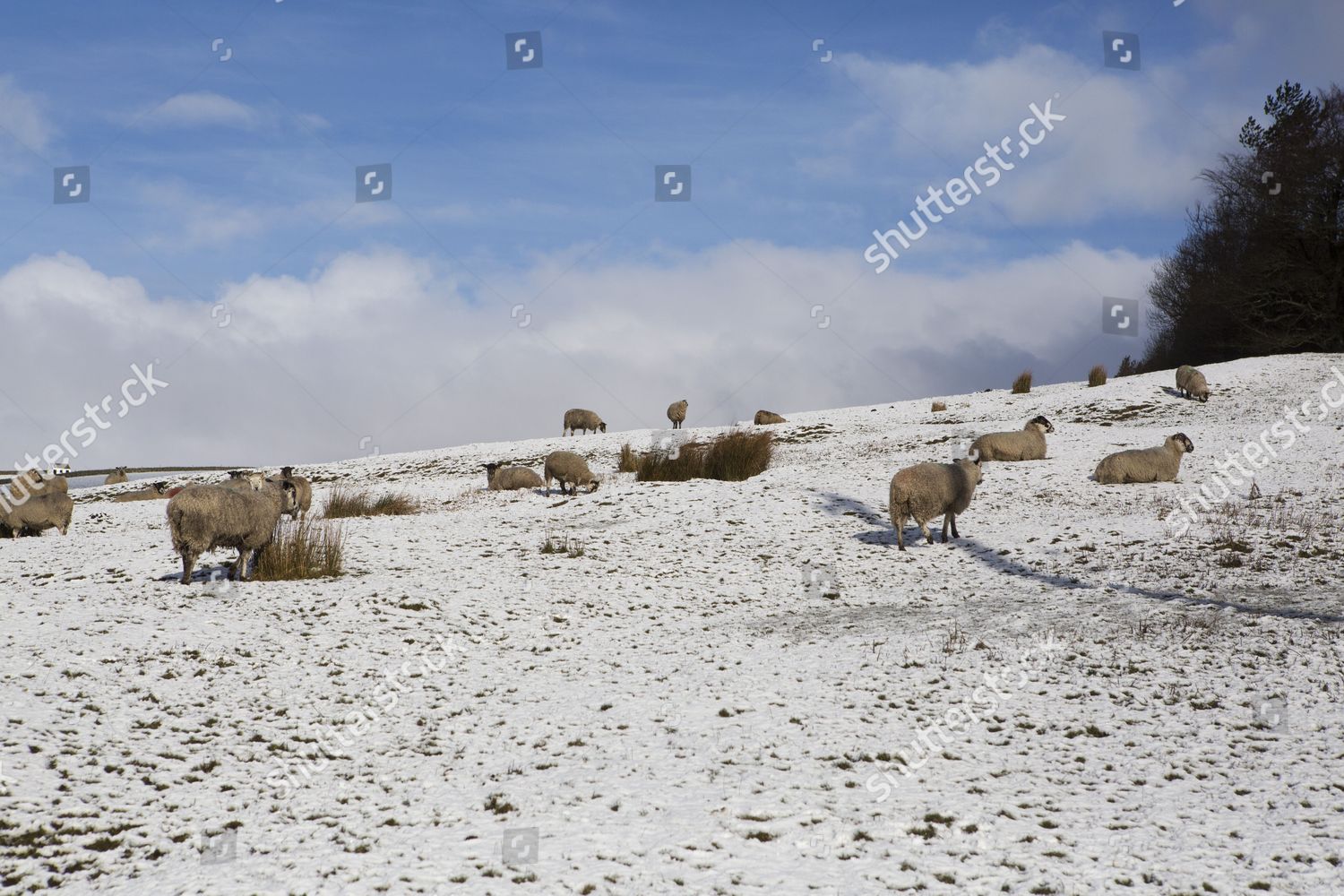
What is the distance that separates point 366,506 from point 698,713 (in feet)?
52.3

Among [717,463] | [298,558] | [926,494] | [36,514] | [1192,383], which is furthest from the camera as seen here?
[1192,383]

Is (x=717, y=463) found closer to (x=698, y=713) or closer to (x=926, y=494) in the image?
(x=926, y=494)

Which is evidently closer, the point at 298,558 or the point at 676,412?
the point at 298,558

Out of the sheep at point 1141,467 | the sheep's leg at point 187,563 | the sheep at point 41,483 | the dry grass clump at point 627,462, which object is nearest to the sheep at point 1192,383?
the sheep at point 1141,467

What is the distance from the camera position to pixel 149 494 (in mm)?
28859

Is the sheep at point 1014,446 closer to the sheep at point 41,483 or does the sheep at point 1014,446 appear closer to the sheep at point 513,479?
the sheep at point 513,479

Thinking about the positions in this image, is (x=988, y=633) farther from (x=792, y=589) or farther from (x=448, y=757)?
(x=448, y=757)

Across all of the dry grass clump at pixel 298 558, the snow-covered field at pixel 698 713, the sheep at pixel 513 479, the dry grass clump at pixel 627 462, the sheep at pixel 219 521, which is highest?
the dry grass clump at pixel 627 462

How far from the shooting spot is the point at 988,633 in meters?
10.3

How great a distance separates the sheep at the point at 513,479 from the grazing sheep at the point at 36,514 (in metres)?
10.3

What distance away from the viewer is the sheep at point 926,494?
15.1 metres

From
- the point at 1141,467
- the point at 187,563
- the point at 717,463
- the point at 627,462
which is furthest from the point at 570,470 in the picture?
the point at 1141,467

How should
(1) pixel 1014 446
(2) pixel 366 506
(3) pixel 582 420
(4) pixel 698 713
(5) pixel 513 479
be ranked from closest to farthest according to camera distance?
(4) pixel 698 713 → (2) pixel 366 506 → (1) pixel 1014 446 → (5) pixel 513 479 → (3) pixel 582 420

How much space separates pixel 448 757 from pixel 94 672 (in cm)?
429
